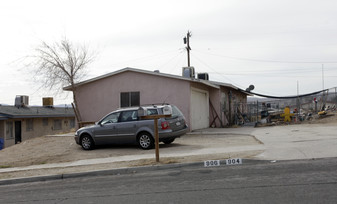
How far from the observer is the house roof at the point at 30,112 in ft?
89.7

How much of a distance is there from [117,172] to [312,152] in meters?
5.46

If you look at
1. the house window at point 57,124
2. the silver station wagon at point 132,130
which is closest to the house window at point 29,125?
the house window at point 57,124

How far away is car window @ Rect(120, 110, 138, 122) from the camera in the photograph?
14.8m

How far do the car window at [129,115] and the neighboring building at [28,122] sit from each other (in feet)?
49.8

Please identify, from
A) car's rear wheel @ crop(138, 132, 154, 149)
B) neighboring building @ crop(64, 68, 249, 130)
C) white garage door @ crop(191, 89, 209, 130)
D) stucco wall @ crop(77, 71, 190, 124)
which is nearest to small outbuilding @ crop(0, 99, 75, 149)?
neighboring building @ crop(64, 68, 249, 130)

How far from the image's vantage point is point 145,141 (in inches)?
564

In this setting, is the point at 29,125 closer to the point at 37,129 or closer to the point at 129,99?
the point at 37,129

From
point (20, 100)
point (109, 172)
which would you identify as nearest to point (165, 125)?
point (109, 172)

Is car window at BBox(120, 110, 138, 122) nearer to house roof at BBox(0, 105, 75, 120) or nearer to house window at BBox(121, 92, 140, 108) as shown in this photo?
house window at BBox(121, 92, 140, 108)

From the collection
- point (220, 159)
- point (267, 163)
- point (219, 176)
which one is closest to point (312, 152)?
point (267, 163)

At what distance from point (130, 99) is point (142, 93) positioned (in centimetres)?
84

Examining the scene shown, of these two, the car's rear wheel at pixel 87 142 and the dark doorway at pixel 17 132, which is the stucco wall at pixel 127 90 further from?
the dark doorway at pixel 17 132

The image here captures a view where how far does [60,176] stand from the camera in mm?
10320

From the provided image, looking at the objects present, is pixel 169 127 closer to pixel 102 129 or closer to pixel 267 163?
pixel 102 129
